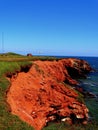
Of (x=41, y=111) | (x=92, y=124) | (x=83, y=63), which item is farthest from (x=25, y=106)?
(x=83, y=63)

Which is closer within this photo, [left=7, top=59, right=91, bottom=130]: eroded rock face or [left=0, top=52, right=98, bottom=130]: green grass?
[left=0, top=52, right=98, bottom=130]: green grass

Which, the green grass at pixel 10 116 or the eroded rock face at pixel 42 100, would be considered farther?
the eroded rock face at pixel 42 100

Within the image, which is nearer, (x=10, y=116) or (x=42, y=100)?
(x=10, y=116)

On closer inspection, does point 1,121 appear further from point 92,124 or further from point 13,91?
point 92,124

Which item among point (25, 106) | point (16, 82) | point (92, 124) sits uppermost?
point (16, 82)

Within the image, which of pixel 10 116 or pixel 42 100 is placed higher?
pixel 10 116

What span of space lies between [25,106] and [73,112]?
267 inches

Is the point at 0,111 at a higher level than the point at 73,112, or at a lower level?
higher

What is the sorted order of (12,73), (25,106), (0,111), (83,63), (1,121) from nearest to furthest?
(1,121) < (0,111) < (25,106) < (12,73) < (83,63)

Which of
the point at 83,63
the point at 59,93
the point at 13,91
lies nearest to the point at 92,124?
the point at 59,93

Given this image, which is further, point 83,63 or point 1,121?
point 83,63

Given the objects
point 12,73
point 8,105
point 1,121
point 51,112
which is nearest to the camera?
point 1,121

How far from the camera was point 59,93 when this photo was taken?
3597 cm

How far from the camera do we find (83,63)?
291 ft
